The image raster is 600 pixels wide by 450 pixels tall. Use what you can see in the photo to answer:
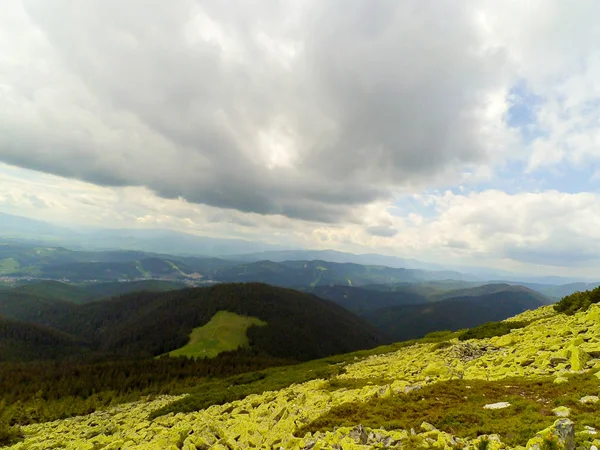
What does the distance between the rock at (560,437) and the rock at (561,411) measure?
191 inches

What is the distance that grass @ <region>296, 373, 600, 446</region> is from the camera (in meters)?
13.6

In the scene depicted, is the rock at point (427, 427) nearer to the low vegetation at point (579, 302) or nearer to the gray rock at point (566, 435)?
the gray rock at point (566, 435)

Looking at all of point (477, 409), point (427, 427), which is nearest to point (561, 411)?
point (477, 409)

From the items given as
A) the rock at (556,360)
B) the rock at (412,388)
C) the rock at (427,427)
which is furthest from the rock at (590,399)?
the rock at (412,388)

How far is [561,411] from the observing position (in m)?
14.4

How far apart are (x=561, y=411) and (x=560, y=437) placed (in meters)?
5.86

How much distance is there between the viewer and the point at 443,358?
33.5m

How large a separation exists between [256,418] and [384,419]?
13.0 meters

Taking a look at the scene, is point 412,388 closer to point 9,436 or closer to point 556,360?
point 556,360

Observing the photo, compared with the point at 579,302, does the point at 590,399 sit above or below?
below

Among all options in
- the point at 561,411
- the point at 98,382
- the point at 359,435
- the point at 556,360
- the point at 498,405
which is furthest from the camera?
the point at 98,382

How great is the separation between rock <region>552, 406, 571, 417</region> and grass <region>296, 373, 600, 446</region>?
0.19m

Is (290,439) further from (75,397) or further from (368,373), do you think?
(75,397)

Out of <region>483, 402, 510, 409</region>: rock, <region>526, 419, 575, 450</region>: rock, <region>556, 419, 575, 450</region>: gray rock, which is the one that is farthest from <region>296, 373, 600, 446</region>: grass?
<region>556, 419, 575, 450</region>: gray rock
